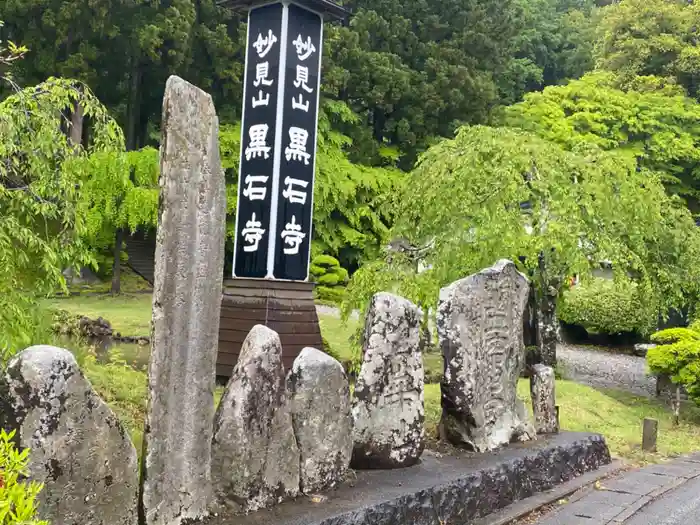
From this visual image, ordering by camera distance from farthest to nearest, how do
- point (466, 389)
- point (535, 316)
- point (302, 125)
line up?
point (535, 316) → point (302, 125) → point (466, 389)

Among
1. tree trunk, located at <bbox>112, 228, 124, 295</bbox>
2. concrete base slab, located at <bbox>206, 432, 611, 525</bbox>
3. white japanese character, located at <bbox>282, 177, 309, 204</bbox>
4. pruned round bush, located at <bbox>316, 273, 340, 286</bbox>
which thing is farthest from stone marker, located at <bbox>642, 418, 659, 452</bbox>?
tree trunk, located at <bbox>112, 228, 124, 295</bbox>

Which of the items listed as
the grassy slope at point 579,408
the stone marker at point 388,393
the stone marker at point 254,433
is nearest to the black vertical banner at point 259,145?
the grassy slope at point 579,408

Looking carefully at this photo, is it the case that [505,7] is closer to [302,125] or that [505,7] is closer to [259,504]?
[302,125]

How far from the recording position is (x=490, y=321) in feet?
17.3

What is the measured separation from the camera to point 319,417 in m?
3.91

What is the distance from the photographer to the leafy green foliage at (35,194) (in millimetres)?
4480

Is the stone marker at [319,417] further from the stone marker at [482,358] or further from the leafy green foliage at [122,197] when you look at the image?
the leafy green foliage at [122,197]

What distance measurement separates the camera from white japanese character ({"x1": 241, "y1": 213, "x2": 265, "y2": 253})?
28.9 ft

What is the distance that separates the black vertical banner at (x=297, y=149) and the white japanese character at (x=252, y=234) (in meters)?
0.23

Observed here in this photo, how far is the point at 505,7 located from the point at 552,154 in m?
17.6

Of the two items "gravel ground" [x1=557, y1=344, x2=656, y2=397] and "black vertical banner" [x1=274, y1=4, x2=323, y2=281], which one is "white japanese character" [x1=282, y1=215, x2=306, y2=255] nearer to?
"black vertical banner" [x1=274, y1=4, x2=323, y2=281]

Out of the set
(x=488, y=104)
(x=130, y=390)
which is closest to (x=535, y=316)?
(x=130, y=390)

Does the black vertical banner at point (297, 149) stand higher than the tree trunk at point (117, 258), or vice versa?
the black vertical banner at point (297, 149)

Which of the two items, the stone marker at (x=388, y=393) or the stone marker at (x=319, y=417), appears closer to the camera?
the stone marker at (x=319, y=417)
